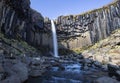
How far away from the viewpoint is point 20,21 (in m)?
104

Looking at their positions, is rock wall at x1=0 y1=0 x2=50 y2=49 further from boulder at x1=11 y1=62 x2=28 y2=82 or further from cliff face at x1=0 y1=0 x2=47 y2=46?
boulder at x1=11 y1=62 x2=28 y2=82

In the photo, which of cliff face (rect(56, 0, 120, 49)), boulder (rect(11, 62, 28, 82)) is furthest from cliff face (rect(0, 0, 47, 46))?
boulder (rect(11, 62, 28, 82))

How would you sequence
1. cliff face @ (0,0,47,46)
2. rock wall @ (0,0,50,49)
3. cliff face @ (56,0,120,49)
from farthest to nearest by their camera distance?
cliff face @ (56,0,120,49) < rock wall @ (0,0,50,49) < cliff face @ (0,0,47,46)

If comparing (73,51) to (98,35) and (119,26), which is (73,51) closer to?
(98,35)

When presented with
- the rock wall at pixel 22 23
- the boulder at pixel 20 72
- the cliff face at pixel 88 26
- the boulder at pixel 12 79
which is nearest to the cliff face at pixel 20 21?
the rock wall at pixel 22 23

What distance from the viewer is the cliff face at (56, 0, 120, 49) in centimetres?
12450

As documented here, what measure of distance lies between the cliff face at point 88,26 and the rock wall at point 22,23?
35.3 feet

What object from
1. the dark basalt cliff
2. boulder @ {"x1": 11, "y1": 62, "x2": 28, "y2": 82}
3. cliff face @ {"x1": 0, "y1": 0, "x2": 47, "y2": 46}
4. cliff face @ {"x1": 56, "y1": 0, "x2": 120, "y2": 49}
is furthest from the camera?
cliff face @ {"x1": 56, "y1": 0, "x2": 120, "y2": 49}

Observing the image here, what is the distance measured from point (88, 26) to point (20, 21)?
3902cm

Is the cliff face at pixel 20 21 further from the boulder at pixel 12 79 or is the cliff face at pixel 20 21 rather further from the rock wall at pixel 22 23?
the boulder at pixel 12 79

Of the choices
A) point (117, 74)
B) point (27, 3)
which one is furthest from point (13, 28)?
point (117, 74)

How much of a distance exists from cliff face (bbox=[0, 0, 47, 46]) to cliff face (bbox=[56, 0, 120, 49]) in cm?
1321

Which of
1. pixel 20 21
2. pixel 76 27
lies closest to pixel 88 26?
pixel 76 27

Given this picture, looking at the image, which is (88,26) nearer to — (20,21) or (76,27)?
(76,27)
